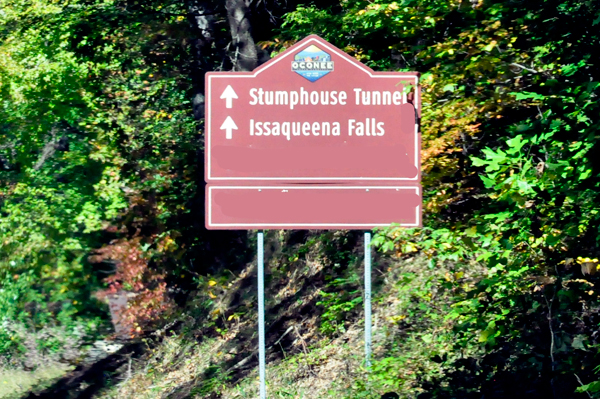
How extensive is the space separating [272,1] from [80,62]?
4419mm

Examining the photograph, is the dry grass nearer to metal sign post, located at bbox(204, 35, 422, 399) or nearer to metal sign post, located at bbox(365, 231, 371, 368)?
metal sign post, located at bbox(204, 35, 422, 399)

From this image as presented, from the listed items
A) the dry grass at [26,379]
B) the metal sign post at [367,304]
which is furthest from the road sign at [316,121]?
the dry grass at [26,379]

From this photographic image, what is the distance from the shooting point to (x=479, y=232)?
17.6 ft

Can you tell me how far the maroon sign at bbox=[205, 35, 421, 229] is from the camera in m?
6.60

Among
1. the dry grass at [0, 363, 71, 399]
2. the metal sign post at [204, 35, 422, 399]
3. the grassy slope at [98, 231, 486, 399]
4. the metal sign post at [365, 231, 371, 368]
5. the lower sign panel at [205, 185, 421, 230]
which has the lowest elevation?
the dry grass at [0, 363, 71, 399]

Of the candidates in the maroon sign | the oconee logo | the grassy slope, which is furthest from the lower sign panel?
the oconee logo

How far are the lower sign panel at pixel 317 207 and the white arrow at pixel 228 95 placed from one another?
2.53 feet

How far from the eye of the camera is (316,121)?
22.0 ft

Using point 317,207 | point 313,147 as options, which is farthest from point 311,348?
point 313,147

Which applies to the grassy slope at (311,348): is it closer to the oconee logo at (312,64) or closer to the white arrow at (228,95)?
the oconee logo at (312,64)

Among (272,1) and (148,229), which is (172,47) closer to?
(272,1)

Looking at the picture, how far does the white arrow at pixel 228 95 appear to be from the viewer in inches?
263

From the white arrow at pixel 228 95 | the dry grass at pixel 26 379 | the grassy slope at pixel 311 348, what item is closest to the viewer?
the white arrow at pixel 228 95

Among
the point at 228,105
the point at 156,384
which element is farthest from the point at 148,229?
the point at 228,105
